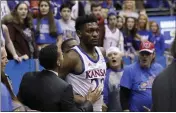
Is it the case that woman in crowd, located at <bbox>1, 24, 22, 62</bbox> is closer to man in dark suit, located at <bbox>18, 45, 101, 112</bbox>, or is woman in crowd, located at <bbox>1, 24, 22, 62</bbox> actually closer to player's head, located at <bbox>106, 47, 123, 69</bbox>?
player's head, located at <bbox>106, 47, 123, 69</bbox>

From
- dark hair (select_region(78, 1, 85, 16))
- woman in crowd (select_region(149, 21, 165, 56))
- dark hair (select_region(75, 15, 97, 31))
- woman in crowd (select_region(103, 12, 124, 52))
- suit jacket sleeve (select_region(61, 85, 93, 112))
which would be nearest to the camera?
suit jacket sleeve (select_region(61, 85, 93, 112))

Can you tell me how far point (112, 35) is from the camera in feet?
37.2

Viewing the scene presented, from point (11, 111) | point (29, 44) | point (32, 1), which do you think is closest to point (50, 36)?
point (29, 44)

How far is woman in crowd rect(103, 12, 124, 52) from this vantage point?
11.3 meters

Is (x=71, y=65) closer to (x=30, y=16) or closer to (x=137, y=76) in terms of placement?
(x=137, y=76)

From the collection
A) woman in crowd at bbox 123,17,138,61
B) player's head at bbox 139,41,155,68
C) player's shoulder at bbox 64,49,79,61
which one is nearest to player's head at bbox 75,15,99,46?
player's shoulder at bbox 64,49,79,61

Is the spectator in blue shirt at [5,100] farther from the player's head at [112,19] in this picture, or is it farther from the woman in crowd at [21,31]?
the player's head at [112,19]

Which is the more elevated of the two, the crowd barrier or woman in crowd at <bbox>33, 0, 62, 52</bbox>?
woman in crowd at <bbox>33, 0, 62, 52</bbox>

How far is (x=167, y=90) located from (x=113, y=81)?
3.19 m

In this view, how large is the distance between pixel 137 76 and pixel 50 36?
2955 mm

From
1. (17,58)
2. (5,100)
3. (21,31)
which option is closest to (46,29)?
(21,31)

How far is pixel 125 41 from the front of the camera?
11.9m

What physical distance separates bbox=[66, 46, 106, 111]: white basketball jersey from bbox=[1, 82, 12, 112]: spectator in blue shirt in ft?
4.54

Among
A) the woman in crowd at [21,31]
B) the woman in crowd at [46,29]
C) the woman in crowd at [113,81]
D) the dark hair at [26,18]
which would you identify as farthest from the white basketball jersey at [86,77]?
the woman in crowd at [46,29]
